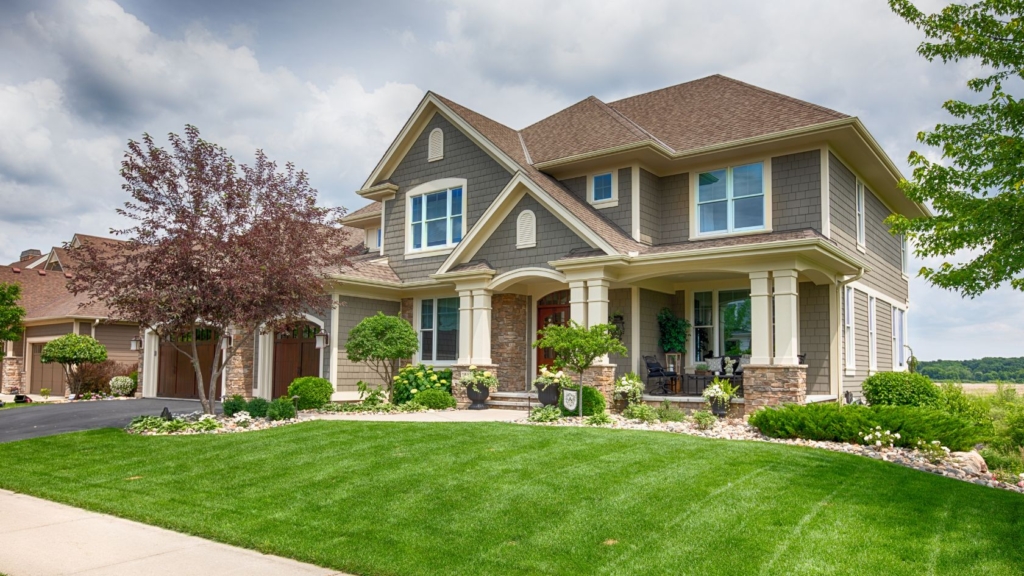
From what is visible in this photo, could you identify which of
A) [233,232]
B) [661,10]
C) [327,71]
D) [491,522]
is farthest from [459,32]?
[491,522]

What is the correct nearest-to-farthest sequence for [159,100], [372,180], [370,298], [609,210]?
[159,100]
[609,210]
[370,298]
[372,180]

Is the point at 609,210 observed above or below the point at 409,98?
below

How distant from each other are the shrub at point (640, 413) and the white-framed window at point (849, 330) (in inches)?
229

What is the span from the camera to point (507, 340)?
19.2m

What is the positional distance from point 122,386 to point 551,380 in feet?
57.2

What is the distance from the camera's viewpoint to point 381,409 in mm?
16391

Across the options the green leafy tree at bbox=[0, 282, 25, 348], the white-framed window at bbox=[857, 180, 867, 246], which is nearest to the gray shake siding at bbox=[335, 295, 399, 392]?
the white-framed window at bbox=[857, 180, 867, 246]

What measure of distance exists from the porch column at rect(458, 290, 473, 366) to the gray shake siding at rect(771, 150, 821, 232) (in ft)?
24.2

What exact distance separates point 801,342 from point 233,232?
12.2 metres

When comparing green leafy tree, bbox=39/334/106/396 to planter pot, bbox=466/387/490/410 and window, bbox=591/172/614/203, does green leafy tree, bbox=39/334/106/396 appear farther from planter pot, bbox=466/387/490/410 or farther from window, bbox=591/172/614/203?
window, bbox=591/172/614/203

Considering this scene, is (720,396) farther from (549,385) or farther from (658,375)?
(549,385)

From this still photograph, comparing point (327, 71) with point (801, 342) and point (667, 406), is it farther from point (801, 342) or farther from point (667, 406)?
point (801, 342)

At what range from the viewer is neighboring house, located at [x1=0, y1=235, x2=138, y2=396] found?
28844 mm

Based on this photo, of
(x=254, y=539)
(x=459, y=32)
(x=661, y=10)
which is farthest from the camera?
(x=459, y=32)
